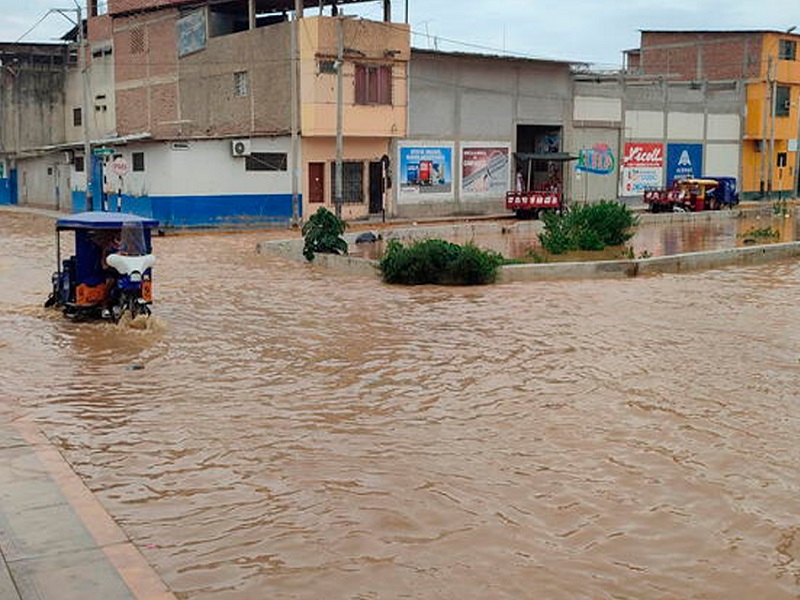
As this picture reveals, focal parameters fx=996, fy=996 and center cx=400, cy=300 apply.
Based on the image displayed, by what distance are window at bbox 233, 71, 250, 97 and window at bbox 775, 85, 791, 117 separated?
31916mm

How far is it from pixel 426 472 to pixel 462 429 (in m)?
1.33

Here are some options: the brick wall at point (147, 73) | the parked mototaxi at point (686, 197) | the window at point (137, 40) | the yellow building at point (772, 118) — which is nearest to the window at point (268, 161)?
the brick wall at point (147, 73)

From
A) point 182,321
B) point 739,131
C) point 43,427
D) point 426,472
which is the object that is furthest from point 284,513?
point 739,131

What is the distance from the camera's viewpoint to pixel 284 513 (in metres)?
6.74

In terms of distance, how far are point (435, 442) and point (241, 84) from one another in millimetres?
31536

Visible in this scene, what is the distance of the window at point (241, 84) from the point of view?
37531 millimetres

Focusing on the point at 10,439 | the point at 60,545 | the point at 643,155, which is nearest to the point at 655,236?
the point at 643,155

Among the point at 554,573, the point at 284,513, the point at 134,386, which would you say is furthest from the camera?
the point at 134,386

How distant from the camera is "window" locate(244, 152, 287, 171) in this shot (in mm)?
35125

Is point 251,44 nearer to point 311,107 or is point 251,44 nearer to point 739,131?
point 311,107

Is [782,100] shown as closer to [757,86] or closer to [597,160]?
[757,86]

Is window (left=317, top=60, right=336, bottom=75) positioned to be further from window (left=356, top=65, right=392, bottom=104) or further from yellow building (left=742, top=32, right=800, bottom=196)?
yellow building (left=742, top=32, right=800, bottom=196)

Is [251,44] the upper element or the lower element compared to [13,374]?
upper

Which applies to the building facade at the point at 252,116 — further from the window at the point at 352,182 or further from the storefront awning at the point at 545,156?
the storefront awning at the point at 545,156
